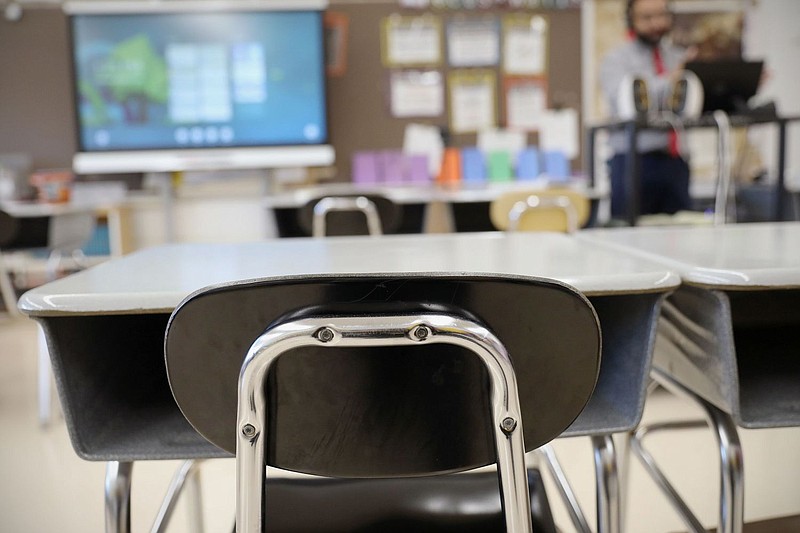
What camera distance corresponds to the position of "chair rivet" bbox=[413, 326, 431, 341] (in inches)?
20.3

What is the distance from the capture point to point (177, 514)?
1736mm

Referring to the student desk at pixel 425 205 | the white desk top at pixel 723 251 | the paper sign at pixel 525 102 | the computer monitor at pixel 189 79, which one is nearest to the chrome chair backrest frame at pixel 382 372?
the white desk top at pixel 723 251

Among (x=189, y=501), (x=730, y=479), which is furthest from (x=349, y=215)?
(x=730, y=479)

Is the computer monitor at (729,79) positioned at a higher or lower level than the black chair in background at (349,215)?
higher

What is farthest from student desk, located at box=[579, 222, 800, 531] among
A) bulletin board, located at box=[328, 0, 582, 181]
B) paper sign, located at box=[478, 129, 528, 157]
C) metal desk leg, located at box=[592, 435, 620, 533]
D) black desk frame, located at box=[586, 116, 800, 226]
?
bulletin board, located at box=[328, 0, 582, 181]

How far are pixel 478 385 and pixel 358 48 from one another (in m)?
4.38

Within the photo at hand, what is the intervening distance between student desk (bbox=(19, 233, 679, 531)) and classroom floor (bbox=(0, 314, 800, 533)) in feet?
2.51

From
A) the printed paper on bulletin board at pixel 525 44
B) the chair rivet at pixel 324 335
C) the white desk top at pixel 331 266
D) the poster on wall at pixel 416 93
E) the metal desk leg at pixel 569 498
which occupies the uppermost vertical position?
the printed paper on bulletin board at pixel 525 44

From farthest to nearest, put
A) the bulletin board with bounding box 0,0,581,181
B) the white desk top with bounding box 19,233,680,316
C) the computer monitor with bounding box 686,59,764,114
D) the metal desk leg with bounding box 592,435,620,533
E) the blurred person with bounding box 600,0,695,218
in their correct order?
the bulletin board with bounding box 0,0,581,181, the blurred person with bounding box 600,0,695,218, the computer monitor with bounding box 686,59,764,114, the metal desk leg with bounding box 592,435,620,533, the white desk top with bounding box 19,233,680,316

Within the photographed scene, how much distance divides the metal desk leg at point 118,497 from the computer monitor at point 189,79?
3.70m

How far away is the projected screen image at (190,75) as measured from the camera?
4324mm

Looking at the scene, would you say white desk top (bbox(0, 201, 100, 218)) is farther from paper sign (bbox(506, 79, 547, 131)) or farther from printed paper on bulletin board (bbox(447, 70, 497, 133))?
paper sign (bbox(506, 79, 547, 131))

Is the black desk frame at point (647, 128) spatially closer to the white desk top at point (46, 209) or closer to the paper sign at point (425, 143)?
the paper sign at point (425, 143)

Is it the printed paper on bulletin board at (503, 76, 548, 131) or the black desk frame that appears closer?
the black desk frame
